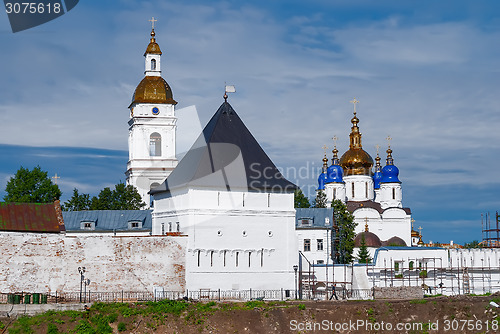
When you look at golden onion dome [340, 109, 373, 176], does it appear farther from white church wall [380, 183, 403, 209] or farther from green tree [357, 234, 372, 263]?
green tree [357, 234, 372, 263]

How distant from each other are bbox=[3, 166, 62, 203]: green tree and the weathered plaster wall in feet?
84.4

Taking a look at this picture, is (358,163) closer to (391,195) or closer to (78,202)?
(391,195)

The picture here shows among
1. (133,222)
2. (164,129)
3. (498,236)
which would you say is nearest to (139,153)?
(164,129)

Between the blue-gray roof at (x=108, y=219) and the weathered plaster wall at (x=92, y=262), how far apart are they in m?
15.6

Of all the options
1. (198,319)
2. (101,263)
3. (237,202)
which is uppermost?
(237,202)

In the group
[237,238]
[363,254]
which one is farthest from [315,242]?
[237,238]

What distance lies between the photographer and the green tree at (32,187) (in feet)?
231

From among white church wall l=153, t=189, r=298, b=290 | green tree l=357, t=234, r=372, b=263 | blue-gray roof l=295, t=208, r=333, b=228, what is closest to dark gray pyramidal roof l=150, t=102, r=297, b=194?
white church wall l=153, t=189, r=298, b=290

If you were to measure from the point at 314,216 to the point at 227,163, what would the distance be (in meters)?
20.1

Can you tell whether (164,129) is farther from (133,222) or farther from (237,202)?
(237,202)

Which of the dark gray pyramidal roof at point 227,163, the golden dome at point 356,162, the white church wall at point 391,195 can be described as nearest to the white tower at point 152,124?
the golden dome at point 356,162

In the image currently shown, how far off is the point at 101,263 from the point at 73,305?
4120 millimetres

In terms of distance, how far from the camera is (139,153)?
269 feet

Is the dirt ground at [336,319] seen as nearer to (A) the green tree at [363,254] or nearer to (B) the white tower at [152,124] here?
(A) the green tree at [363,254]
